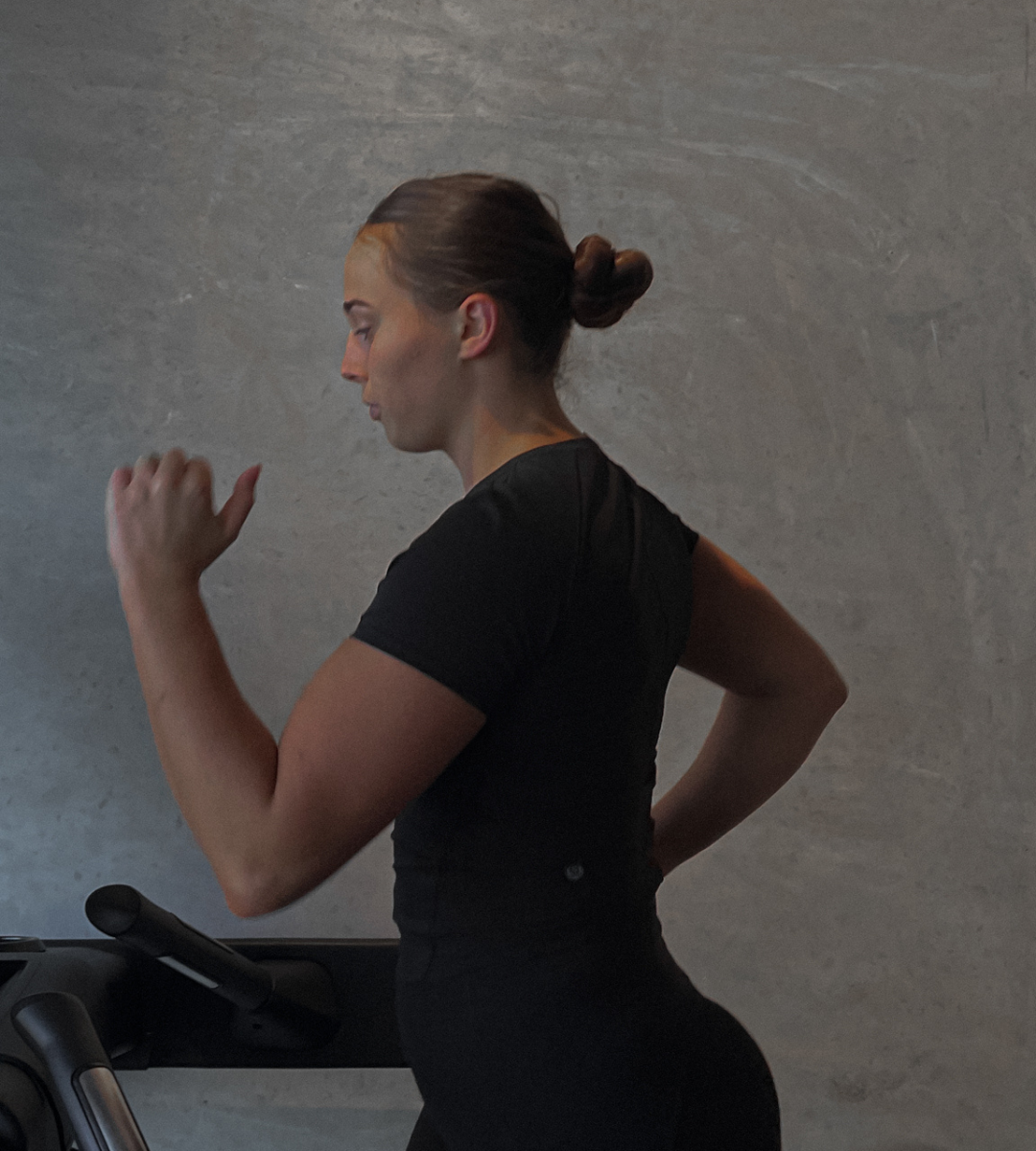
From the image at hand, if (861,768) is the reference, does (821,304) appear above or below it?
above

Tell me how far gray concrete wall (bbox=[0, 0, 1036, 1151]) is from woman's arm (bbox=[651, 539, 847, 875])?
483 mm

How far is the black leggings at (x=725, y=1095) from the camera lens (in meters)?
0.90

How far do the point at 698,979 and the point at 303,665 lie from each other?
2.62ft

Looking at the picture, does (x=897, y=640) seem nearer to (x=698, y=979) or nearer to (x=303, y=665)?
(x=698, y=979)

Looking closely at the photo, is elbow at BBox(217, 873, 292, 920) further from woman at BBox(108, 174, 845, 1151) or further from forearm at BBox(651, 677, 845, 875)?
forearm at BBox(651, 677, 845, 875)

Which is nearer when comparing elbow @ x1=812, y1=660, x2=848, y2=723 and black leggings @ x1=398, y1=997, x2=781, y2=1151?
black leggings @ x1=398, y1=997, x2=781, y2=1151

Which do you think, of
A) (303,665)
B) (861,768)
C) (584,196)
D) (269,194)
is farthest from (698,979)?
(269,194)

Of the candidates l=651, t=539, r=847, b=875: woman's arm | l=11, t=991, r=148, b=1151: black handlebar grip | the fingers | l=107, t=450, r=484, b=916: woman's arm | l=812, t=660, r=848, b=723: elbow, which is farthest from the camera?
l=812, t=660, r=848, b=723: elbow

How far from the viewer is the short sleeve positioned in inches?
30.7

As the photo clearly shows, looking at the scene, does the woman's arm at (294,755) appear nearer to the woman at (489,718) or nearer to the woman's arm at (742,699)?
the woman at (489,718)

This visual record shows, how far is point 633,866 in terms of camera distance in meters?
0.94

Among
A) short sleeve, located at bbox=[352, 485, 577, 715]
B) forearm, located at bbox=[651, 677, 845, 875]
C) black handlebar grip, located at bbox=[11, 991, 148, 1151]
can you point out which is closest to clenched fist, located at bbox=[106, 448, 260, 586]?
short sleeve, located at bbox=[352, 485, 577, 715]

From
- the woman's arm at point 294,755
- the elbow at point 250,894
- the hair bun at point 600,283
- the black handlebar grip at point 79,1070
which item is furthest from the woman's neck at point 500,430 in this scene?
the black handlebar grip at point 79,1070

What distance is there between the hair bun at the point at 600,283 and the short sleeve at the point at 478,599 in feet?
0.91
